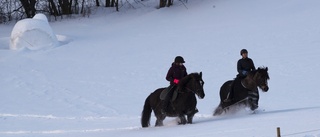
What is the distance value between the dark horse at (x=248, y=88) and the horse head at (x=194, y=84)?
5.41 ft

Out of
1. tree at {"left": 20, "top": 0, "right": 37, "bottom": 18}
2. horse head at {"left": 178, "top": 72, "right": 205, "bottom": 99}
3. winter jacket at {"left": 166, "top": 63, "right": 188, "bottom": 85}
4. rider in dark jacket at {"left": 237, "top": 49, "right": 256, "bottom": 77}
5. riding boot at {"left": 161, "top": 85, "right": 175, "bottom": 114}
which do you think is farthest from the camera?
tree at {"left": 20, "top": 0, "right": 37, "bottom": 18}

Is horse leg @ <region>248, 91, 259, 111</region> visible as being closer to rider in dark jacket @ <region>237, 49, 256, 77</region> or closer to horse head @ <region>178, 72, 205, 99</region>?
rider in dark jacket @ <region>237, 49, 256, 77</region>

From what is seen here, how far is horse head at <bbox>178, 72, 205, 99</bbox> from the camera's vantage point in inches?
476

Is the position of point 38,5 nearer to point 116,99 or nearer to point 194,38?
point 194,38

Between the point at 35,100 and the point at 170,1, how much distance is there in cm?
2159

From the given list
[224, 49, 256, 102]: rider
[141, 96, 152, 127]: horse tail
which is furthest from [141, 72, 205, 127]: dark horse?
[224, 49, 256, 102]: rider

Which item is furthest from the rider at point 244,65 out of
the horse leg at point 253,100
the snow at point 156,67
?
the snow at point 156,67

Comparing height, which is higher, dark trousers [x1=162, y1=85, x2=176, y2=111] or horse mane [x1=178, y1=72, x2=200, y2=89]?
horse mane [x1=178, y1=72, x2=200, y2=89]

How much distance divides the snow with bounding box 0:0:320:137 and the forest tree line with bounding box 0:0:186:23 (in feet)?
4.01

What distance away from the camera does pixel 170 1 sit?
41.0 metres

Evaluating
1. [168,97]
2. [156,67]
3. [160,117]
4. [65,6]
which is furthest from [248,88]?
[65,6]

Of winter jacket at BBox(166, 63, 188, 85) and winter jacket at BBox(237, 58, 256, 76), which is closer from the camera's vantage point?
winter jacket at BBox(166, 63, 188, 85)

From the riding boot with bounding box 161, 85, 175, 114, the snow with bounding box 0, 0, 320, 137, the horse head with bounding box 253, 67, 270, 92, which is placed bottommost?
the snow with bounding box 0, 0, 320, 137

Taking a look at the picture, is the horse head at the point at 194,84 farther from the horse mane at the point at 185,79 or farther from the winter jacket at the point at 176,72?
the winter jacket at the point at 176,72
